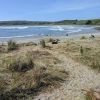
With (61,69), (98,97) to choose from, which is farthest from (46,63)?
(98,97)

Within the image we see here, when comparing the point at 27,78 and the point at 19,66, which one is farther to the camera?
the point at 19,66

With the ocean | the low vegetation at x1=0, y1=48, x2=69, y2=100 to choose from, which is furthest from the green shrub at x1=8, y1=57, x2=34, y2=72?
the ocean

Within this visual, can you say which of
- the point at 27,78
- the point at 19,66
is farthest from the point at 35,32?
the point at 27,78

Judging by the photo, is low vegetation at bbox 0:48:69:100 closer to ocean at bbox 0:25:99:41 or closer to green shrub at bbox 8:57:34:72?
green shrub at bbox 8:57:34:72

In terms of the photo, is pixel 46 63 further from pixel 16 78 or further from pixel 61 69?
pixel 16 78

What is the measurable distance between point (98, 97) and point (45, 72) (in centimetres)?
282

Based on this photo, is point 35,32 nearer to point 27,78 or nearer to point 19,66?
point 19,66

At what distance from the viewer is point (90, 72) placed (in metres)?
9.84

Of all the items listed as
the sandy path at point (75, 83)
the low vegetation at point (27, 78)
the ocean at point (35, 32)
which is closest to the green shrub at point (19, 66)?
the low vegetation at point (27, 78)

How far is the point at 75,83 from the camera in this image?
8555 mm

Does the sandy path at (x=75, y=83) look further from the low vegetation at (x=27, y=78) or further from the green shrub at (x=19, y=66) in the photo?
the green shrub at (x=19, y=66)

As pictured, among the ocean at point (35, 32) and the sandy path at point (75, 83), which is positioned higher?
the sandy path at point (75, 83)

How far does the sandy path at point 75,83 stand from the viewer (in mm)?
7480

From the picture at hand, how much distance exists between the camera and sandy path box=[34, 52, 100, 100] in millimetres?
7480
